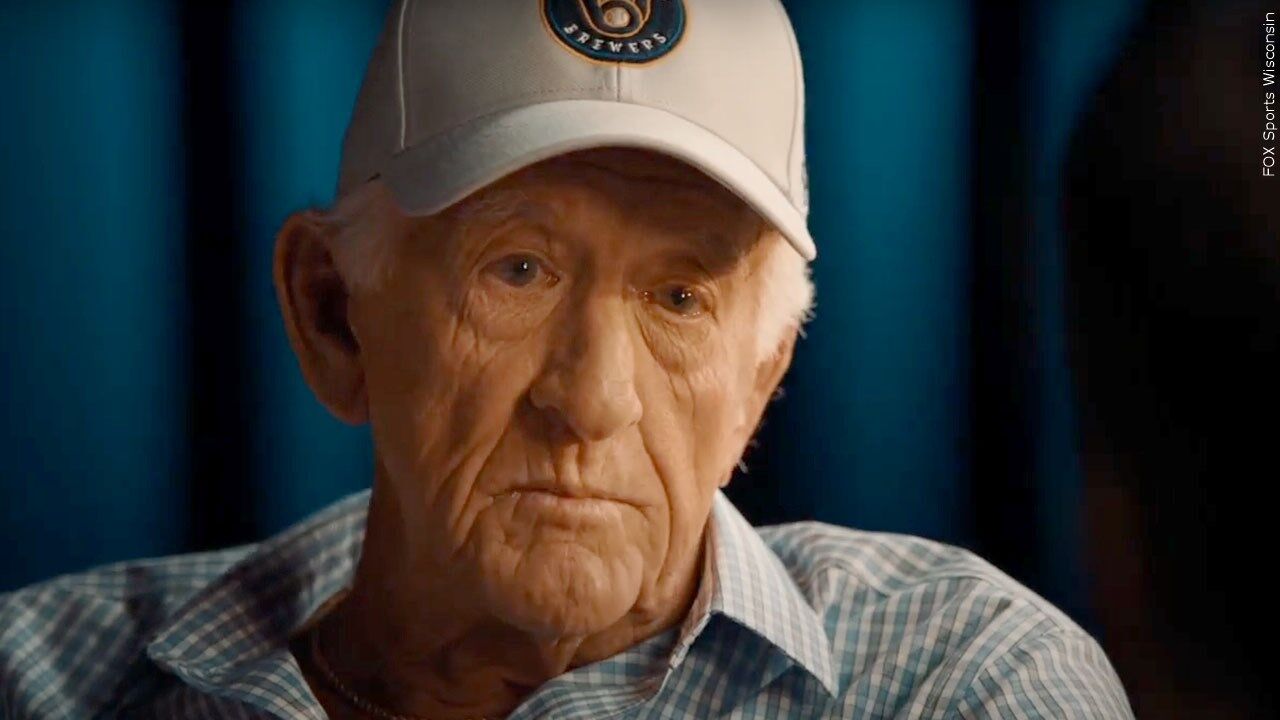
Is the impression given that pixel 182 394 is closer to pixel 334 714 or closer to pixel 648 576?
pixel 334 714

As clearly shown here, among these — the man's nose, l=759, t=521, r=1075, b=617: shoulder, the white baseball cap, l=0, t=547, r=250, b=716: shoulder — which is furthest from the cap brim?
l=0, t=547, r=250, b=716: shoulder

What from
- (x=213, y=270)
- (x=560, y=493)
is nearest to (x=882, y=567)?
(x=560, y=493)

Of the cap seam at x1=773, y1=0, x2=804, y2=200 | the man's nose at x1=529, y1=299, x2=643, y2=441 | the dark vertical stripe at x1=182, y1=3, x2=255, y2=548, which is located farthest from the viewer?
the dark vertical stripe at x1=182, y1=3, x2=255, y2=548

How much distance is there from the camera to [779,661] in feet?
3.95

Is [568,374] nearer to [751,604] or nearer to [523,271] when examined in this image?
[523,271]

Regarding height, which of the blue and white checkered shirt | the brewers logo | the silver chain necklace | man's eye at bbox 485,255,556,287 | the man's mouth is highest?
the brewers logo

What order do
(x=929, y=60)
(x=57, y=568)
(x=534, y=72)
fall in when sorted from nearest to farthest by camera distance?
(x=534, y=72) → (x=929, y=60) → (x=57, y=568)

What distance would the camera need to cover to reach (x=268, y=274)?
4.46ft

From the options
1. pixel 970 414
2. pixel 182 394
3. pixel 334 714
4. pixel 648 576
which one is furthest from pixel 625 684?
pixel 182 394

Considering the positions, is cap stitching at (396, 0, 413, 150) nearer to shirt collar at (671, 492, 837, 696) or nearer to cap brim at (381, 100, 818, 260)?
cap brim at (381, 100, 818, 260)

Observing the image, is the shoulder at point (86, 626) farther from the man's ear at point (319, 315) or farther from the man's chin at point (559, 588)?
the man's chin at point (559, 588)

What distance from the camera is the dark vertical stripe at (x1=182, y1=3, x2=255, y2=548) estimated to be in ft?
4.30

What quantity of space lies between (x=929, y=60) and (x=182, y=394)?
69 centimetres

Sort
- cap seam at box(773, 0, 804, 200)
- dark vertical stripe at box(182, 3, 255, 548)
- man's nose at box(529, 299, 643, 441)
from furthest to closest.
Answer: dark vertical stripe at box(182, 3, 255, 548) < cap seam at box(773, 0, 804, 200) < man's nose at box(529, 299, 643, 441)
